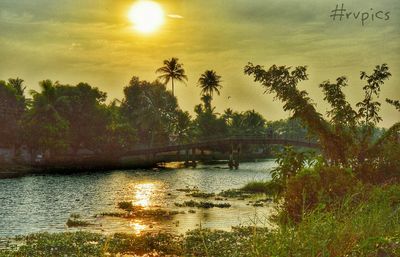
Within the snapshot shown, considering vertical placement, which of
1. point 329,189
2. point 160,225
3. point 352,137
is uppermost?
point 352,137

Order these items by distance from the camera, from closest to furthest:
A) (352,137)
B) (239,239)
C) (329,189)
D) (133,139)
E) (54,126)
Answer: (329,189) < (239,239) < (352,137) < (54,126) < (133,139)

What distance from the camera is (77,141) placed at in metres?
88.4

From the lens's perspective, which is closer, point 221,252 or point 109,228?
point 221,252

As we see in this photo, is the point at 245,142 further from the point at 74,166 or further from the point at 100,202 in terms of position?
the point at 100,202

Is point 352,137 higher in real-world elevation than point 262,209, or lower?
higher

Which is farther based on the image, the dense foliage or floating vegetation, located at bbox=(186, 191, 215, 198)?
the dense foliage

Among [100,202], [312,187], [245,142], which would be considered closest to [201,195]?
[100,202]

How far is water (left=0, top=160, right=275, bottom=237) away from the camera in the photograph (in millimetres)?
28266

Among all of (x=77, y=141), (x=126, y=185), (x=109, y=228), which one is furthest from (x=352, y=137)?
(x=77, y=141)

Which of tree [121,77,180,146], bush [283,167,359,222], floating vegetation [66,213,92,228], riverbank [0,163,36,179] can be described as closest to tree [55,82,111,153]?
riverbank [0,163,36,179]

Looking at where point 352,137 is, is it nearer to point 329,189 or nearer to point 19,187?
point 329,189

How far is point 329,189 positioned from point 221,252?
16.3 feet

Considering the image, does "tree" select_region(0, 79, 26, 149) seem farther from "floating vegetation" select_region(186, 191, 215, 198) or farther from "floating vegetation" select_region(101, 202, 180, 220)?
"floating vegetation" select_region(101, 202, 180, 220)

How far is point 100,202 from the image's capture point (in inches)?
1563
